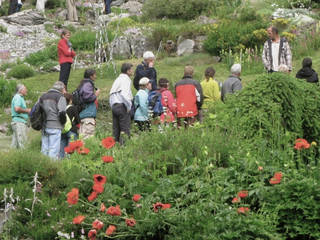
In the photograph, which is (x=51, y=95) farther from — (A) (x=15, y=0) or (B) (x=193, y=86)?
(A) (x=15, y=0)

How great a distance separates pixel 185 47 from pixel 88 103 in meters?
8.88

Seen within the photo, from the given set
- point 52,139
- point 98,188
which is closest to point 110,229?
point 98,188

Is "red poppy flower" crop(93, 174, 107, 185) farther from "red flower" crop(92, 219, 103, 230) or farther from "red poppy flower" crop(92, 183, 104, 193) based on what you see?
"red flower" crop(92, 219, 103, 230)

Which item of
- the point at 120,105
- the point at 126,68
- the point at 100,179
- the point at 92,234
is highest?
the point at 126,68

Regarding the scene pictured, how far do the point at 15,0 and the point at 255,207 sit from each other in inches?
969

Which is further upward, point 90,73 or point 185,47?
point 90,73

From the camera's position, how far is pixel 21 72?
60.3 ft

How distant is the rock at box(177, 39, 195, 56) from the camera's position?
63.8ft

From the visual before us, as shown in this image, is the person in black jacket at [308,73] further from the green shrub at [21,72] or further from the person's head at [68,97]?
the green shrub at [21,72]

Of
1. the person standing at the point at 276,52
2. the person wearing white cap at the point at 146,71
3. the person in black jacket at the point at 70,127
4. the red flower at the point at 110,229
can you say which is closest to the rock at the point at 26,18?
the person wearing white cap at the point at 146,71

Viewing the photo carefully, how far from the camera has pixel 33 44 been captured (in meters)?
23.2

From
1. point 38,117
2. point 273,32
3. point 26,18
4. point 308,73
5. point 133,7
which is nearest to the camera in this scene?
point 38,117

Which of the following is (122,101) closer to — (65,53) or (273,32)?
(273,32)

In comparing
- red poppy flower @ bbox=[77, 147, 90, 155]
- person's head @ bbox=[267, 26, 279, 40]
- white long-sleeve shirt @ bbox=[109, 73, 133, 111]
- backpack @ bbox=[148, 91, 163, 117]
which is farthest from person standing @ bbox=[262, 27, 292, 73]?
red poppy flower @ bbox=[77, 147, 90, 155]
